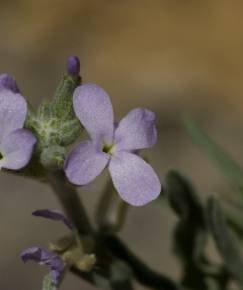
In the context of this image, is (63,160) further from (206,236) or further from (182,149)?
(182,149)

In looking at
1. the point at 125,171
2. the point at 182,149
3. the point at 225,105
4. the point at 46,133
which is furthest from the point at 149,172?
the point at 225,105

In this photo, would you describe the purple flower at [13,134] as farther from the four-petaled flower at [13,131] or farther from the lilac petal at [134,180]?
the lilac petal at [134,180]

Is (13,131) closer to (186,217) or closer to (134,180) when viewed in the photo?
(134,180)

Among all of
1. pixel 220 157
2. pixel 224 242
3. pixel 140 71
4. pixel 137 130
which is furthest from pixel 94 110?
pixel 140 71

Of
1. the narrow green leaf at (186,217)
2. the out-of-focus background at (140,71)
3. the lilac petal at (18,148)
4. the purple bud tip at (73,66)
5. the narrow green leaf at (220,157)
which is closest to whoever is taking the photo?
the lilac petal at (18,148)

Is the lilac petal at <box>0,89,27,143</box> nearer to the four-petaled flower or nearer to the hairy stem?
the four-petaled flower

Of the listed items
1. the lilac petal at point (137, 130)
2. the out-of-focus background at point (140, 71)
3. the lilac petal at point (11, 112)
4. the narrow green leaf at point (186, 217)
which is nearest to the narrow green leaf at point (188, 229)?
the narrow green leaf at point (186, 217)
